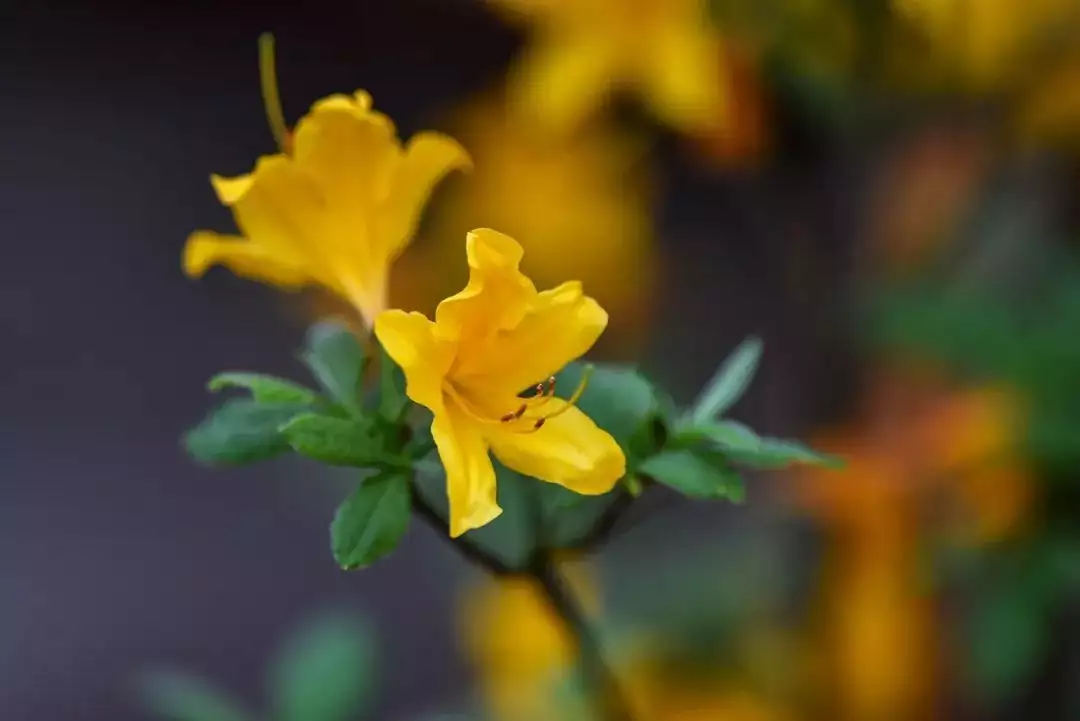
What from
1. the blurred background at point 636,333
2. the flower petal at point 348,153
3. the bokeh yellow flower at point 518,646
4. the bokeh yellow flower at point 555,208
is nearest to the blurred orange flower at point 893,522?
the blurred background at point 636,333

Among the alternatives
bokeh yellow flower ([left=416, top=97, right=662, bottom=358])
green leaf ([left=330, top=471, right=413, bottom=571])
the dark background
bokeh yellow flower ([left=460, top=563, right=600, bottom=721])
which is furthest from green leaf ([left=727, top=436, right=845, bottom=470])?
the dark background

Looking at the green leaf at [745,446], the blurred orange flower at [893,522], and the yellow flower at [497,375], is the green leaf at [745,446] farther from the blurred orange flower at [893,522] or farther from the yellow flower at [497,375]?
the blurred orange flower at [893,522]

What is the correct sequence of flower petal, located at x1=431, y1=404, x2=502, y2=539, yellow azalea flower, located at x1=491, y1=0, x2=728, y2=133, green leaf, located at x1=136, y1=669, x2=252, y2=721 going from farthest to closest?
yellow azalea flower, located at x1=491, y1=0, x2=728, y2=133
green leaf, located at x1=136, y1=669, x2=252, y2=721
flower petal, located at x1=431, y1=404, x2=502, y2=539

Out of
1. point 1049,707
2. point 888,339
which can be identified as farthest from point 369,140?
point 1049,707

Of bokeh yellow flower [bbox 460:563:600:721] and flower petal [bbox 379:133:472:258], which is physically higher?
flower petal [bbox 379:133:472:258]

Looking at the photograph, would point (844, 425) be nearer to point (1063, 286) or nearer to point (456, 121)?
point (1063, 286)

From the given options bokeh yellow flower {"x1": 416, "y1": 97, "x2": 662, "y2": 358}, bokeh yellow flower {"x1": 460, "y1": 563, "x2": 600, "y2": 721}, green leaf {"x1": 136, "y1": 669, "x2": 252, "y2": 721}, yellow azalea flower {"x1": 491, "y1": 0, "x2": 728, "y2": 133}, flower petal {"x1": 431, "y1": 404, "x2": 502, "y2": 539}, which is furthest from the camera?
bokeh yellow flower {"x1": 416, "y1": 97, "x2": 662, "y2": 358}

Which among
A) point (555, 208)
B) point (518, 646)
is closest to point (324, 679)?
point (518, 646)

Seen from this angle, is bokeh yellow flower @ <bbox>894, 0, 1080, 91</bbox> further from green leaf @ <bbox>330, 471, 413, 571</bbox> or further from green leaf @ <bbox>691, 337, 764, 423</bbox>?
green leaf @ <bbox>330, 471, 413, 571</bbox>
